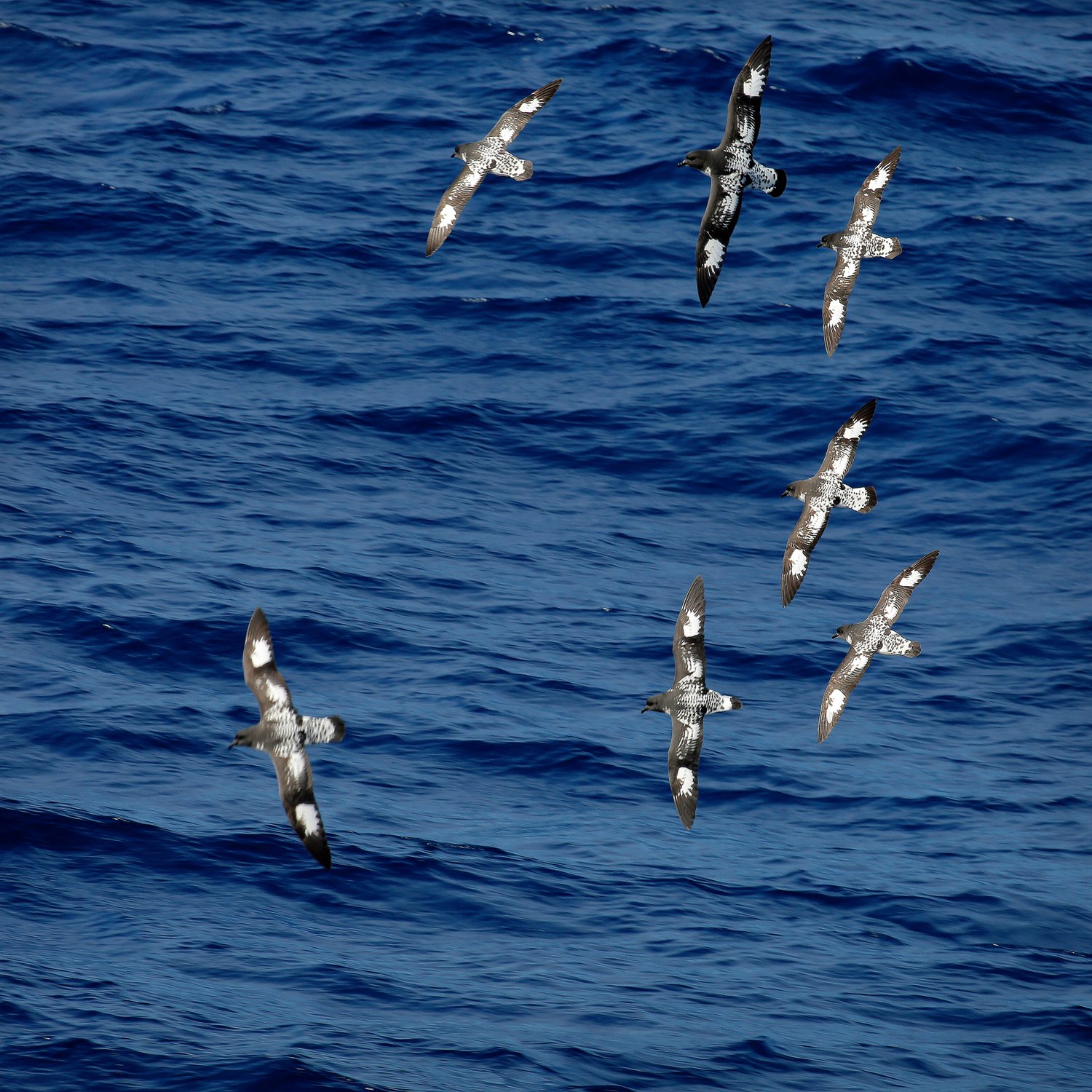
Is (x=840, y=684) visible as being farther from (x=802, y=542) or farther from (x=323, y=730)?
(x=323, y=730)

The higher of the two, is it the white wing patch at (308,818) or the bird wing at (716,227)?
the bird wing at (716,227)

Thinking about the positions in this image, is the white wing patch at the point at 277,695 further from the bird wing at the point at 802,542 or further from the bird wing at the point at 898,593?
the bird wing at the point at 898,593

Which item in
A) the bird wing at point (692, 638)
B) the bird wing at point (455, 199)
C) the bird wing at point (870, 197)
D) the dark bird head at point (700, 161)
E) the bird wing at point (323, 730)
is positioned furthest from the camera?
the bird wing at point (455, 199)

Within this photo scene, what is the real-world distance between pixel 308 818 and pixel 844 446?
576 centimetres

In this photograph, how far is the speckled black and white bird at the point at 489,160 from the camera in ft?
52.7

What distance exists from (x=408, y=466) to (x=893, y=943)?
1034 centimetres

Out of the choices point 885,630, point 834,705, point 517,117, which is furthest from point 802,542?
point 517,117

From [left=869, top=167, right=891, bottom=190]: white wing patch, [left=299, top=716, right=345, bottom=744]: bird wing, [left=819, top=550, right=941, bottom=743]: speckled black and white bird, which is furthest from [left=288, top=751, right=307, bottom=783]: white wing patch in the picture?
[left=869, top=167, right=891, bottom=190]: white wing patch

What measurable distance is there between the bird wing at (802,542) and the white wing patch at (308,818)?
451cm

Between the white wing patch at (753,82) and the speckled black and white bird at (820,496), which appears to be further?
the speckled black and white bird at (820,496)

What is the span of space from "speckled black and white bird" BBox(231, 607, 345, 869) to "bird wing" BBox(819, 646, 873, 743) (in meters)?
5.03

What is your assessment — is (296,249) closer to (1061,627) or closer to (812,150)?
(812,150)

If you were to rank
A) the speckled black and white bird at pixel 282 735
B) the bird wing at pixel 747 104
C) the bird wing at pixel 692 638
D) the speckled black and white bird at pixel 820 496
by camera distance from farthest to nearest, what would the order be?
the speckled black and white bird at pixel 820 496 < the bird wing at pixel 692 638 < the bird wing at pixel 747 104 < the speckled black and white bird at pixel 282 735

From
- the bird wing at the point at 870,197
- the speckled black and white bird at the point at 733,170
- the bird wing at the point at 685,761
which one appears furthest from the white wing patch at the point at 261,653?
the bird wing at the point at 870,197
